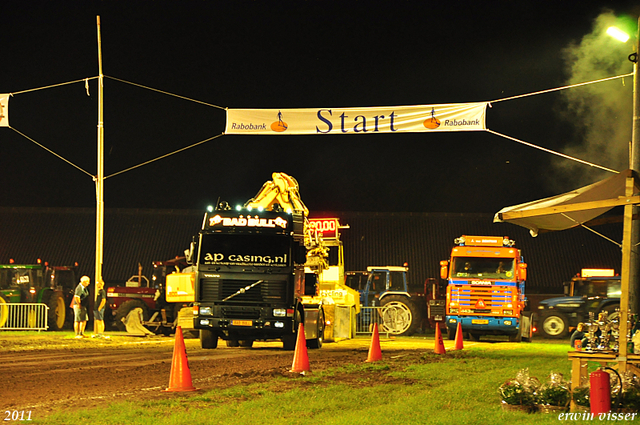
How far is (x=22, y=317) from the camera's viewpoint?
93.2 ft

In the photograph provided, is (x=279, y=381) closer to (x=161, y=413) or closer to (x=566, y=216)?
(x=161, y=413)

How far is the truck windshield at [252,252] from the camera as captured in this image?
1867 centimetres

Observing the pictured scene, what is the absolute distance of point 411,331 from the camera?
29.9 meters

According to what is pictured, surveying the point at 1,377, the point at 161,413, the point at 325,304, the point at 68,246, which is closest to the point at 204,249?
the point at 325,304

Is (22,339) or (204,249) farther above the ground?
(204,249)

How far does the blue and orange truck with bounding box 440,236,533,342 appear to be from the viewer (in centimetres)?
2555

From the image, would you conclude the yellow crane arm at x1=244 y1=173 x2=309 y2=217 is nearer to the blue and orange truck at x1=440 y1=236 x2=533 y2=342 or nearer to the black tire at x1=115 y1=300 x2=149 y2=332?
the blue and orange truck at x1=440 y1=236 x2=533 y2=342

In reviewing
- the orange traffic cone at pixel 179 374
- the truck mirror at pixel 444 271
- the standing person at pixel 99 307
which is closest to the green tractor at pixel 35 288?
the standing person at pixel 99 307

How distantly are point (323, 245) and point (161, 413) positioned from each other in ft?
51.4

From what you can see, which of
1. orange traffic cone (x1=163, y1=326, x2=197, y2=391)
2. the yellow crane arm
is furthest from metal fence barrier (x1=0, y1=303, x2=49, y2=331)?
orange traffic cone (x1=163, y1=326, x2=197, y2=391)

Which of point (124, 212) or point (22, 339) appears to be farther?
point (124, 212)

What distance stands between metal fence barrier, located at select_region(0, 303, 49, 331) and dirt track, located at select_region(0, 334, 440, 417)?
524 cm

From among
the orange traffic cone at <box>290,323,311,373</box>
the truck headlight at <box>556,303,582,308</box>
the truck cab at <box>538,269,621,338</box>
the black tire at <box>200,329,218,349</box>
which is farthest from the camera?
the truck headlight at <box>556,303,582,308</box>

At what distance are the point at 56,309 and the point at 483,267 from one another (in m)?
16.7
